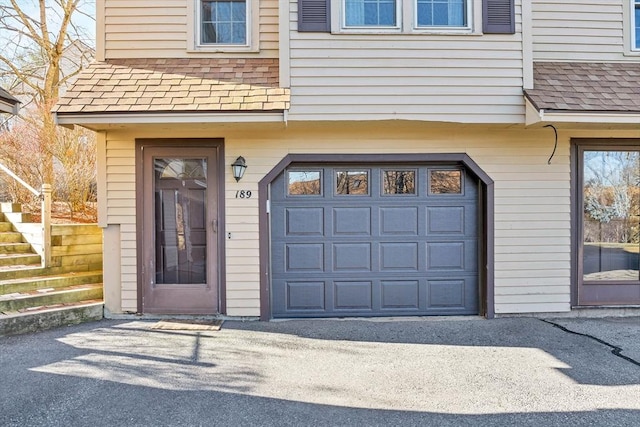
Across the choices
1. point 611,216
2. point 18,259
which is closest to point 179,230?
point 18,259

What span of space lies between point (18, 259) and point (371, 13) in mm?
5760

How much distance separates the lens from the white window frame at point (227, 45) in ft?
18.0

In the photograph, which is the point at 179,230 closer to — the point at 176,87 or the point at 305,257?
the point at 305,257

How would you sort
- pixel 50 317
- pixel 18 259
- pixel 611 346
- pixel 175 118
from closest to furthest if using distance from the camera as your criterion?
pixel 611 346, pixel 175 118, pixel 50 317, pixel 18 259

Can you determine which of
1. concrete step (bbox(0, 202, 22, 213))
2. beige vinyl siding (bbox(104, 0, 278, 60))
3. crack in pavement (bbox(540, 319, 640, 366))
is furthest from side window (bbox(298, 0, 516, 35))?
concrete step (bbox(0, 202, 22, 213))

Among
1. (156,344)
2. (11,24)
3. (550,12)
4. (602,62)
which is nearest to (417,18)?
(550,12)

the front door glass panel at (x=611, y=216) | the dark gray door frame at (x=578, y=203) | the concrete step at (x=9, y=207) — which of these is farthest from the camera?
the concrete step at (x=9, y=207)

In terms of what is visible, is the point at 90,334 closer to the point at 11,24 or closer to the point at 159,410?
the point at 159,410

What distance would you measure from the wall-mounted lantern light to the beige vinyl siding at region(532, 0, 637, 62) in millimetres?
4103

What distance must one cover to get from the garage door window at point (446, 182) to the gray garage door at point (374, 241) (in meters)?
0.01

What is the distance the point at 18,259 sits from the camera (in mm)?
5801

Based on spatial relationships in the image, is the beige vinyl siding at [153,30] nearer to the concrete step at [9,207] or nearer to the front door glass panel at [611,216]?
the concrete step at [9,207]

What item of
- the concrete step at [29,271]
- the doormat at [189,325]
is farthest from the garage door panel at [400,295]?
the concrete step at [29,271]

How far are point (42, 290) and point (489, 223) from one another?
5813 millimetres
